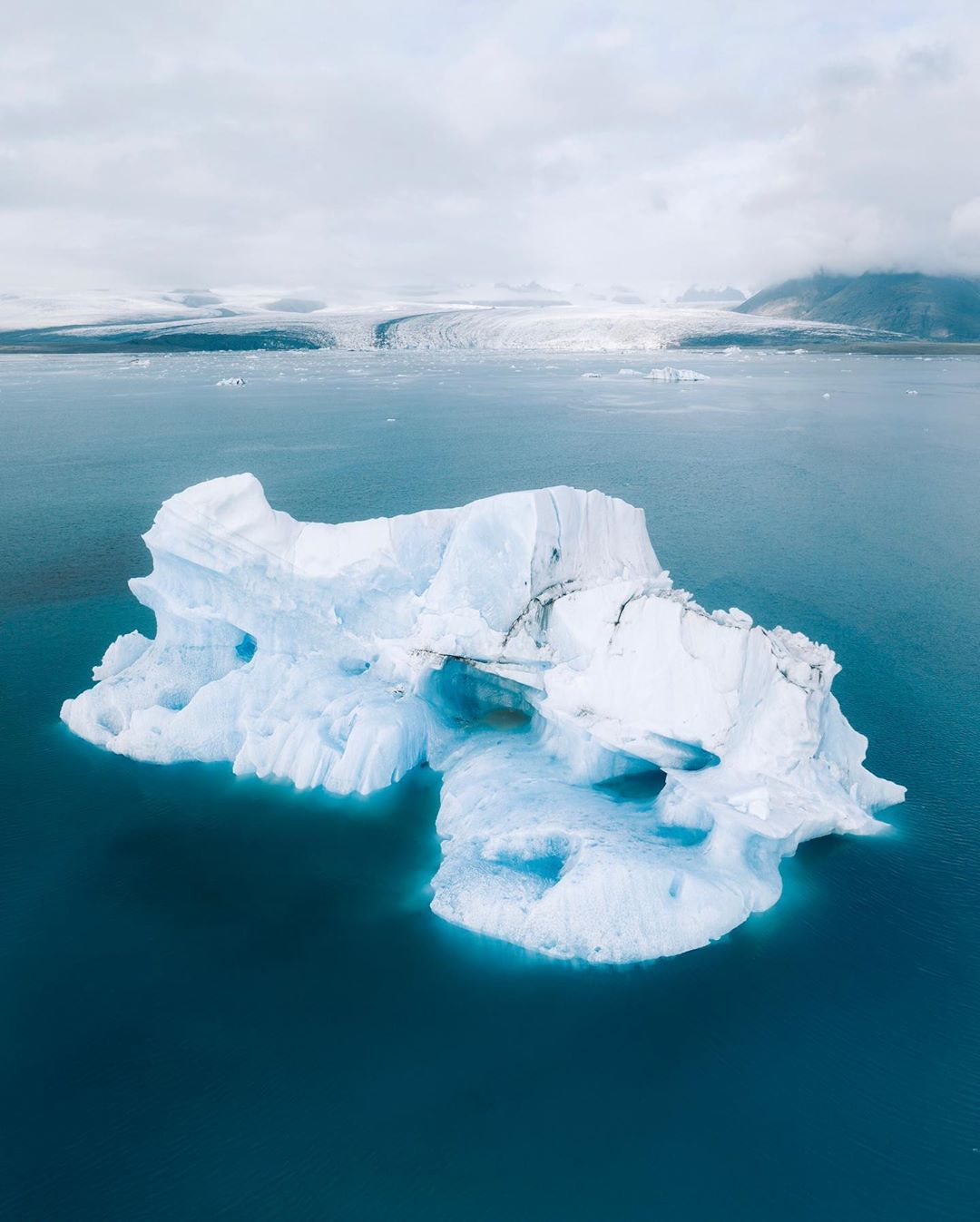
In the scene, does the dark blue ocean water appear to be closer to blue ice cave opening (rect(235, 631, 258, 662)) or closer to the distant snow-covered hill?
blue ice cave opening (rect(235, 631, 258, 662))

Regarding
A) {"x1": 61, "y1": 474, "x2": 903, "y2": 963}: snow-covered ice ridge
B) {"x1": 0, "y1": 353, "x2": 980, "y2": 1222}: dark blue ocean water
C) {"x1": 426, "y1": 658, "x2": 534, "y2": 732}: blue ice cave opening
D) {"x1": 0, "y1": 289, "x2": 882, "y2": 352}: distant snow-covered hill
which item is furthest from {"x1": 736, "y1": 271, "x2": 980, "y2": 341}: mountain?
{"x1": 426, "y1": 658, "x2": 534, "y2": 732}: blue ice cave opening

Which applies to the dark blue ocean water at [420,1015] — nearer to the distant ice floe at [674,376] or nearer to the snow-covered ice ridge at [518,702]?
the snow-covered ice ridge at [518,702]

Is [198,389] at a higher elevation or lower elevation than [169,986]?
higher

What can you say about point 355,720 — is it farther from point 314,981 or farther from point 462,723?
point 314,981

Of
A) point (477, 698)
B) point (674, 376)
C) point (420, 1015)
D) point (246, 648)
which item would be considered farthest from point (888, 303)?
point (420, 1015)

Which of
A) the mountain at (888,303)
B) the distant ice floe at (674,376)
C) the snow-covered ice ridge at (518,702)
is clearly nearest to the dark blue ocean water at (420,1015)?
the snow-covered ice ridge at (518,702)

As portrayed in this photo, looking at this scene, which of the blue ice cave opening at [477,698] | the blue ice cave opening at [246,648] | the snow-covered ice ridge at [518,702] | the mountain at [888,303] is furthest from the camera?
the mountain at [888,303]

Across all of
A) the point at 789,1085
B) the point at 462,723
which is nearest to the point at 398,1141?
the point at 789,1085
